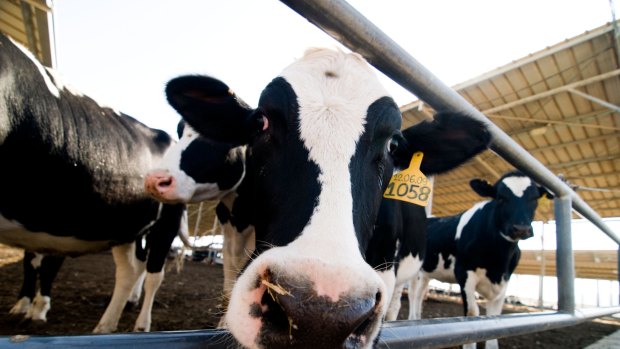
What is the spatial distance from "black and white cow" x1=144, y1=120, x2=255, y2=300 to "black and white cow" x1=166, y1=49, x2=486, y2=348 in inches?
40.1

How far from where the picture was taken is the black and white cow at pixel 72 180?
2.26 metres

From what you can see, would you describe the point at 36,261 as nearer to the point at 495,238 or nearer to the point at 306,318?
the point at 306,318

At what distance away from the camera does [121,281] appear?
373cm

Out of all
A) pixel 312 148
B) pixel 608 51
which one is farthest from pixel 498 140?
pixel 608 51

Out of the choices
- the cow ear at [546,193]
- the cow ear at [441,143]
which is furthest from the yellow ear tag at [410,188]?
the cow ear at [546,193]

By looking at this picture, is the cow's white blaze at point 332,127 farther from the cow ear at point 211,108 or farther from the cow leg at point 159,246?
the cow leg at point 159,246

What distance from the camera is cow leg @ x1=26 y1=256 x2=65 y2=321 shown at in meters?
3.59

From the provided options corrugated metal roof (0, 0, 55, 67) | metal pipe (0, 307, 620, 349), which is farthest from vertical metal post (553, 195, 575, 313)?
corrugated metal roof (0, 0, 55, 67)

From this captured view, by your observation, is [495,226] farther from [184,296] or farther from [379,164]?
[184,296]

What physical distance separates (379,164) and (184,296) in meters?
5.65

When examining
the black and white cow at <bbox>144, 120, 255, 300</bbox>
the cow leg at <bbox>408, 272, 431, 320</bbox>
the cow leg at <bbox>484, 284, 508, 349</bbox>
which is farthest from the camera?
the cow leg at <bbox>408, 272, 431, 320</bbox>

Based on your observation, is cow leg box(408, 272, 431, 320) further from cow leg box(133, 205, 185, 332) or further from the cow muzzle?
the cow muzzle

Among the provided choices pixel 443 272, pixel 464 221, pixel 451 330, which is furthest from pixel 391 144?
pixel 443 272

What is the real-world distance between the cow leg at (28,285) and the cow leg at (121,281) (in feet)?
2.72
